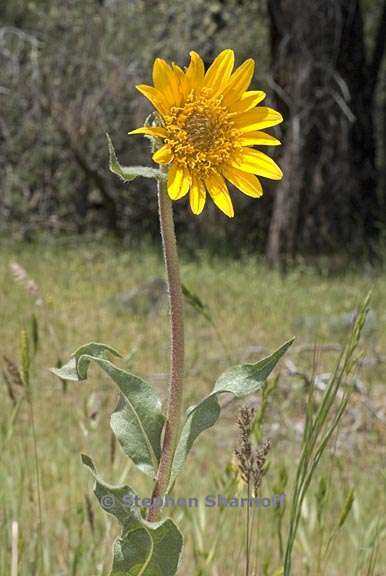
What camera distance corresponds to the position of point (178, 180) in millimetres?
1092

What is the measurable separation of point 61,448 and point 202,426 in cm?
218

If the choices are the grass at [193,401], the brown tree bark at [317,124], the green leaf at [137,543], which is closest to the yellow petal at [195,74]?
the green leaf at [137,543]

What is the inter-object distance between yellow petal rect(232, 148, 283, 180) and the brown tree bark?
5.87m

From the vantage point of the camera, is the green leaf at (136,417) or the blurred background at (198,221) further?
the blurred background at (198,221)

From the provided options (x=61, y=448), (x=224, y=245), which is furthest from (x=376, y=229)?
(x=61, y=448)

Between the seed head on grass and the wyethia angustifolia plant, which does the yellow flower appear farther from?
the seed head on grass

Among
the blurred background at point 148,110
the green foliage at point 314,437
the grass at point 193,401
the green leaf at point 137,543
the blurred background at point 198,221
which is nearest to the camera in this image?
the green leaf at point 137,543

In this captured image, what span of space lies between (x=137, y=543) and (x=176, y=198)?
1.19 ft

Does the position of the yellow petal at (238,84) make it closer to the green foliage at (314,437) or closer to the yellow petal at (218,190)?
the yellow petal at (218,190)

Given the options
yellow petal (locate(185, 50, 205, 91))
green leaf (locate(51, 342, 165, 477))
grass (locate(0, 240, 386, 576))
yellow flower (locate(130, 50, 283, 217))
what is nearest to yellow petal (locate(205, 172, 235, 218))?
yellow flower (locate(130, 50, 283, 217))

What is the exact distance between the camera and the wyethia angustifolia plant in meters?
1.07

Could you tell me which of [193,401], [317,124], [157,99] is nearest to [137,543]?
[157,99]

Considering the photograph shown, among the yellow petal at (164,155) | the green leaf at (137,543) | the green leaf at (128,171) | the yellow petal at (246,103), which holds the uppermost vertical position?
the yellow petal at (246,103)

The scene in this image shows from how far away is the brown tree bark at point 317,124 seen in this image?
699 cm
